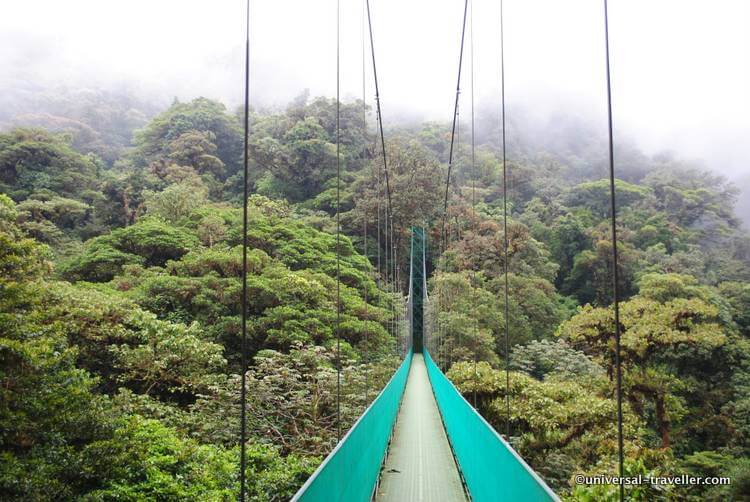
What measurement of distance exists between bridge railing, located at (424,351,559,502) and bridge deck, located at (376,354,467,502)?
37 centimetres

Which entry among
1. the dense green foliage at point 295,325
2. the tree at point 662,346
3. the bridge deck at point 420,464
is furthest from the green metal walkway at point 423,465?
the tree at point 662,346

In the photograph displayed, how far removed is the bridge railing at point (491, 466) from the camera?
74.1 inches

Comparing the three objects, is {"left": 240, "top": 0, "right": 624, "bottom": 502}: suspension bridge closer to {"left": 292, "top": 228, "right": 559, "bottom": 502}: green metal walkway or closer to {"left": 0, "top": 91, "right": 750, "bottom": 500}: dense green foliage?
{"left": 292, "top": 228, "right": 559, "bottom": 502}: green metal walkway

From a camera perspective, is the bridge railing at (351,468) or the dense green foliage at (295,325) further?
the dense green foliage at (295,325)

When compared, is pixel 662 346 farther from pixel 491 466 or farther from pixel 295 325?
pixel 491 466

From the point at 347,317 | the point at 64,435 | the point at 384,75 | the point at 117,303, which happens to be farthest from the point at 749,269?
the point at 384,75

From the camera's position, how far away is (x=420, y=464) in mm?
5328

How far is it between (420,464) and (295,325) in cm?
476

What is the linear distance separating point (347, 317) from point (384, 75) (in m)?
53.5

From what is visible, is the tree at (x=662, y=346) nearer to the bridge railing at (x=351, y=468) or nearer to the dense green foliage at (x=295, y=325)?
the dense green foliage at (x=295, y=325)

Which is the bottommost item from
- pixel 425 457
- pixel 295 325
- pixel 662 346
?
pixel 425 457

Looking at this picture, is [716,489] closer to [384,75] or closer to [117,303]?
[117,303]

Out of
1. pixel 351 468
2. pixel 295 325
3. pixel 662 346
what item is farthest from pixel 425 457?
pixel 662 346

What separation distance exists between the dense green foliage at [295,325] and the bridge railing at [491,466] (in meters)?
0.80
